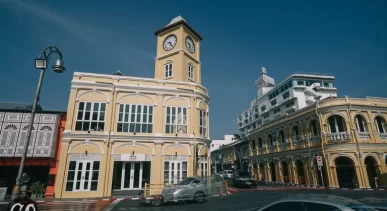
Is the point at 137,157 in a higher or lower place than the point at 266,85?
lower

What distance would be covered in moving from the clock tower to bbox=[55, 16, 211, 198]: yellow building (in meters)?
2.94

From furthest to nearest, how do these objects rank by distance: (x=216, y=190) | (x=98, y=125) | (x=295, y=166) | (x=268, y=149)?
(x=268, y=149) < (x=295, y=166) < (x=98, y=125) < (x=216, y=190)

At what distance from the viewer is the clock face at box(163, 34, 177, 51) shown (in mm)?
25828

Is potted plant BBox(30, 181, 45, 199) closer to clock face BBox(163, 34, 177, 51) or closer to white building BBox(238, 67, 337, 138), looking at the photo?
clock face BBox(163, 34, 177, 51)

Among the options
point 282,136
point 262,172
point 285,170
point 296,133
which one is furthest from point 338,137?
point 262,172

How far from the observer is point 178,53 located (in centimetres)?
2481

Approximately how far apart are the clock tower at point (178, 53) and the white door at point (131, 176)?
1070 centimetres

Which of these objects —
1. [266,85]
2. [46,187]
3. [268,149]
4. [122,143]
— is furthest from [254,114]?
[46,187]

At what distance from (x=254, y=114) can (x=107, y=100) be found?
55.7m

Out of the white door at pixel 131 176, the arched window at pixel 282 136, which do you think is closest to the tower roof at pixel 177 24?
the white door at pixel 131 176

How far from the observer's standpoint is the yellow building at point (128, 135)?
1834 centimetres

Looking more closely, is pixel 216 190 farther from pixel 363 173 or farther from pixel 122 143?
pixel 363 173

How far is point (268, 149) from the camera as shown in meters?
34.5

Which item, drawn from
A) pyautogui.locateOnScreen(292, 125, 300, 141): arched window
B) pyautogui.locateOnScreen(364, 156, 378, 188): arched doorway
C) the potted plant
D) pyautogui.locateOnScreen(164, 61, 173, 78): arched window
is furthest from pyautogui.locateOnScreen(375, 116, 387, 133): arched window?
the potted plant
